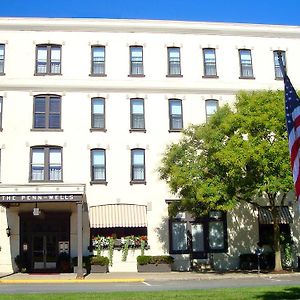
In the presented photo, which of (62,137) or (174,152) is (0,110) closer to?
(62,137)

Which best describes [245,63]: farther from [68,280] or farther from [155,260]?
[68,280]

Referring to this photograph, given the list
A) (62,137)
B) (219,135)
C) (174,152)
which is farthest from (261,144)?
(62,137)

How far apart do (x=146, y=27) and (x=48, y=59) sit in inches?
253

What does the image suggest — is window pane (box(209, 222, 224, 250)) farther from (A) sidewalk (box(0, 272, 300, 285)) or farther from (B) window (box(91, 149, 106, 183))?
(B) window (box(91, 149, 106, 183))

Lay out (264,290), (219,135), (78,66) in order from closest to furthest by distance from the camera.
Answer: (264,290), (219,135), (78,66)

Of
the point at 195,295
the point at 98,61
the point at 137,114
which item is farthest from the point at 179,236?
A: the point at 195,295

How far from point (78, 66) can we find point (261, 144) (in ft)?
43.6

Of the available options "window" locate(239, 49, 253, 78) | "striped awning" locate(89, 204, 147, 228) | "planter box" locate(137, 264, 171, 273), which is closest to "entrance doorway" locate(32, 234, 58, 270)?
"striped awning" locate(89, 204, 147, 228)

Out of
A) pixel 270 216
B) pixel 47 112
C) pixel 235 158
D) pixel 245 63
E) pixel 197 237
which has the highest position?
pixel 245 63

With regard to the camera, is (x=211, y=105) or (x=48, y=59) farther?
(x=211, y=105)

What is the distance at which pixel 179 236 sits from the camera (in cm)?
3042

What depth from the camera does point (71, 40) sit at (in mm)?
31797

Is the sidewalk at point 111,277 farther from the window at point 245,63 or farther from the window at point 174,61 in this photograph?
the window at point 245,63

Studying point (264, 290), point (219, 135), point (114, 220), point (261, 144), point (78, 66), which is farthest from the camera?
point (78, 66)
